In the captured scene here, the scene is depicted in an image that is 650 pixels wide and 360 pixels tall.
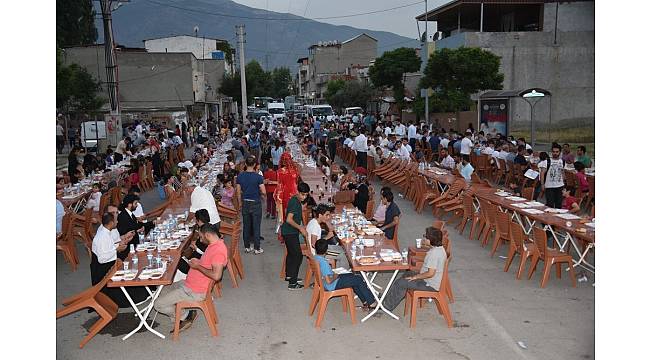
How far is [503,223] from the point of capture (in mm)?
10102

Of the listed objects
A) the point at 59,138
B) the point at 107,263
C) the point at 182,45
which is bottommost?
the point at 107,263

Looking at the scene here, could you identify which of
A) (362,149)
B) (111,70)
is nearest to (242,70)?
(111,70)

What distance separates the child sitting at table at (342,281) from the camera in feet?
24.9

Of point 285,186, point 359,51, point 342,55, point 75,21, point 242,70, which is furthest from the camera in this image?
point 342,55

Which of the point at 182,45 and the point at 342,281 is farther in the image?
the point at 182,45

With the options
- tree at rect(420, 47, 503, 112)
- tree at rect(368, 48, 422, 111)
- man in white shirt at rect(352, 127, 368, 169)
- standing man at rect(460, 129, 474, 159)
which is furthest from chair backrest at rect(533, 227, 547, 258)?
tree at rect(368, 48, 422, 111)

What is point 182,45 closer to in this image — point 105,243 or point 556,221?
point 556,221

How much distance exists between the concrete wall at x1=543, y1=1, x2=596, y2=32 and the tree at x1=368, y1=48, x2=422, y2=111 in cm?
974

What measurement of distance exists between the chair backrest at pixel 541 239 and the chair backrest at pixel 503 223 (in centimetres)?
82

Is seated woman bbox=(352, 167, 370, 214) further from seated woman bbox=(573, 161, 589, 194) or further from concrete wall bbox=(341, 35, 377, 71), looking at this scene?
concrete wall bbox=(341, 35, 377, 71)

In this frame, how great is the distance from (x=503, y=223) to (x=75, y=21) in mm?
54184

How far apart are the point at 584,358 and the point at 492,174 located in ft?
42.8

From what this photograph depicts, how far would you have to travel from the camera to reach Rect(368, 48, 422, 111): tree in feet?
148
